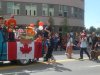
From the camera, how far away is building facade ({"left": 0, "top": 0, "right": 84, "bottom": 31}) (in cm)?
4719

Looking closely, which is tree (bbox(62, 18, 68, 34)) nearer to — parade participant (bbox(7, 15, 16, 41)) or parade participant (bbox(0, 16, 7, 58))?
parade participant (bbox(7, 15, 16, 41))

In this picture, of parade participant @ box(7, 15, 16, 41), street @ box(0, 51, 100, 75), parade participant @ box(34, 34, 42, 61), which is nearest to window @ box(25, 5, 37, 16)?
parade participant @ box(34, 34, 42, 61)

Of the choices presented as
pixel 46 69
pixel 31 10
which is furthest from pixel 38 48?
pixel 31 10

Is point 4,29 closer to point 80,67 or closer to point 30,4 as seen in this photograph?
point 80,67

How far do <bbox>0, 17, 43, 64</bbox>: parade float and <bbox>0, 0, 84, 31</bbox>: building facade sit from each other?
2888 centimetres

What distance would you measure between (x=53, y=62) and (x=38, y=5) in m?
A: 33.3

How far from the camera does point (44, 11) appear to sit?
5009 cm

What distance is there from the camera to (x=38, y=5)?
49500 millimetres

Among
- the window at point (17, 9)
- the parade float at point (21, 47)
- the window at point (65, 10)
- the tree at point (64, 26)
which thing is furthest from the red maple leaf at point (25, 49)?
the window at point (65, 10)

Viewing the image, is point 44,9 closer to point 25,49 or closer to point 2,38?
point 25,49

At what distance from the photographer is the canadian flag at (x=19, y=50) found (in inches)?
588

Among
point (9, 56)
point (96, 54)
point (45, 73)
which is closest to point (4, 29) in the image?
point (9, 56)

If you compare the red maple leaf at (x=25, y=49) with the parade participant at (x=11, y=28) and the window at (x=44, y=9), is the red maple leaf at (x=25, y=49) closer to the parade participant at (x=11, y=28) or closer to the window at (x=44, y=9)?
the parade participant at (x=11, y=28)

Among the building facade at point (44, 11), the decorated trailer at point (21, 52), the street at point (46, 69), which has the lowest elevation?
the street at point (46, 69)
